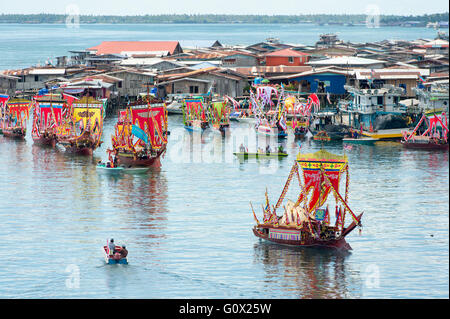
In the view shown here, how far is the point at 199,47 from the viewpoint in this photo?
521 ft

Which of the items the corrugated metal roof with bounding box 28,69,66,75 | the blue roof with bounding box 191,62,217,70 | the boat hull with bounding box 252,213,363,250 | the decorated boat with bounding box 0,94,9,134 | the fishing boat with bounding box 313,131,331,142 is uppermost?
the blue roof with bounding box 191,62,217,70

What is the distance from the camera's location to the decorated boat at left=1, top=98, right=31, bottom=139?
258ft

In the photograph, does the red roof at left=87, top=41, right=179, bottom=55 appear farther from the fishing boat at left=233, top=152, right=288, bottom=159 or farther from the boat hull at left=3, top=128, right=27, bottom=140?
the fishing boat at left=233, top=152, right=288, bottom=159

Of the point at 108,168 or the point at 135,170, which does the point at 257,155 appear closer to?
the point at 135,170

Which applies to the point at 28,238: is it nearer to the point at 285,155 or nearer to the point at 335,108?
the point at 285,155

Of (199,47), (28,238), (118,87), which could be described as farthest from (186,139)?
(199,47)

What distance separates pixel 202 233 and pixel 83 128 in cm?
3165

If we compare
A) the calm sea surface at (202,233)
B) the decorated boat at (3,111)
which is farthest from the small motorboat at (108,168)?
the decorated boat at (3,111)

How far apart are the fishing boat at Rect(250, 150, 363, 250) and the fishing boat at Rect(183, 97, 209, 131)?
42.8 m

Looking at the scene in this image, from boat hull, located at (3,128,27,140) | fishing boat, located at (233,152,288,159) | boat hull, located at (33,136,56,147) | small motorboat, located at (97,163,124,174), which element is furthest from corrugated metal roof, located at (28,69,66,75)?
small motorboat, located at (97,163,124,174)

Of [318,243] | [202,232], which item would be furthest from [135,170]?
[318,243]
